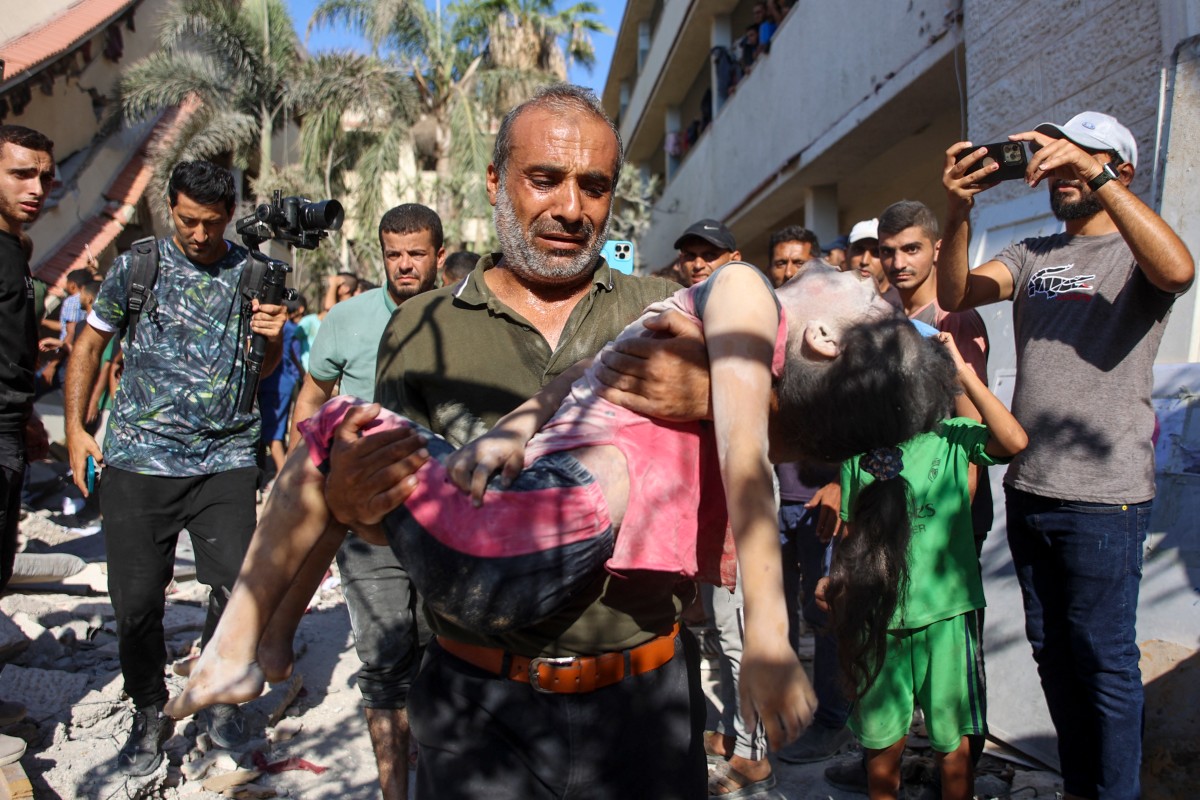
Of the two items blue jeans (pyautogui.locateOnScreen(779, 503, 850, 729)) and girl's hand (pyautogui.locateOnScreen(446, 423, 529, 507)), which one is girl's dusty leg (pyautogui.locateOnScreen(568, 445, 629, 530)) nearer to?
girl's hand (pyautogui.locateOnScreen(446, 423, 529, 507))

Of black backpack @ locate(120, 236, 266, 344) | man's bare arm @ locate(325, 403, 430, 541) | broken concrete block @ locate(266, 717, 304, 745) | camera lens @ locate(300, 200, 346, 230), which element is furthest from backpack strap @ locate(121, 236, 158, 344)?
man's bare arm @ locate(325, 403, 430, 541)

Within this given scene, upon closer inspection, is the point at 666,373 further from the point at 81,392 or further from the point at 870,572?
the point at 81,392

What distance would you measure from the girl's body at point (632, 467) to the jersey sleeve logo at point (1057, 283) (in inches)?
70.6

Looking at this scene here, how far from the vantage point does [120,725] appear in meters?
3.96

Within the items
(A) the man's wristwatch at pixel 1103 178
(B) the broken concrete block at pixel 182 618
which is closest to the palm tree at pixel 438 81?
(B) the broken concrete block at pixel 182 618

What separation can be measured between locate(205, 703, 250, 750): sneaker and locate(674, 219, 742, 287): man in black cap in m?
3.08

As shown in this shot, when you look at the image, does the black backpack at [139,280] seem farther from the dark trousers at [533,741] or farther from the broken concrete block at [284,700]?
the dark trousers at [533,741]

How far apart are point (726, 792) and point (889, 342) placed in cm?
262

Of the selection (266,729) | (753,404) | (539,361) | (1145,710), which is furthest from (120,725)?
(1145,710)

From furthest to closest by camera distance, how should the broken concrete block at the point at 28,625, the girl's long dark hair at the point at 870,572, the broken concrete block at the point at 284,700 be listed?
the broken concrete block at the point at 28,625 → the broken concrete block at the point at 284,700 → the girl's long dark hair at the point at 870,572

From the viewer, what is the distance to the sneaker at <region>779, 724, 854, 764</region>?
3.84 metres

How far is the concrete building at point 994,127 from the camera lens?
3.48m

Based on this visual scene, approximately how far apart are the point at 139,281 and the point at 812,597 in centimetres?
316

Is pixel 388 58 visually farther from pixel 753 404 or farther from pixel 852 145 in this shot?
pixel 753 404
